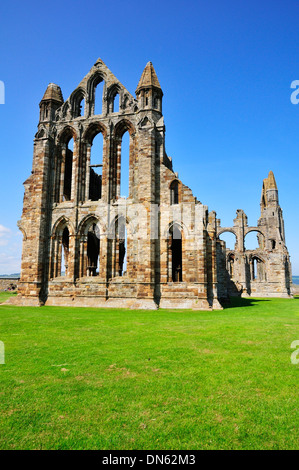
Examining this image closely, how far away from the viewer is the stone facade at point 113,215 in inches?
743

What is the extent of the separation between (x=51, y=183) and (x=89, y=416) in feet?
68.2

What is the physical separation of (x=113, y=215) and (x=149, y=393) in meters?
16.4

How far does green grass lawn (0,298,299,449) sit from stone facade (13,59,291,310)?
9.68m

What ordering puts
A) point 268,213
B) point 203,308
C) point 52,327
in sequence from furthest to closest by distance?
point 268,213, point 203,308, point 52,327

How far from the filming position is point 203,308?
17.6m

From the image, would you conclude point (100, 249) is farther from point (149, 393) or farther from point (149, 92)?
point (149, 393)

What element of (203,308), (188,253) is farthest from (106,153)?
(203,308)

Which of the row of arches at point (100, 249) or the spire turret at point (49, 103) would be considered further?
the spire turret at point (49, 103)

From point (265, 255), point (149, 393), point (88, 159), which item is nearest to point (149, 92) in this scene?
point (88, 159)

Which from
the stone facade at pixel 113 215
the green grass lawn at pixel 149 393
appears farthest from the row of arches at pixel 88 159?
the green grass lawn at pixel 149 393

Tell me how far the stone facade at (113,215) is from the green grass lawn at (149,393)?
9.68 meters

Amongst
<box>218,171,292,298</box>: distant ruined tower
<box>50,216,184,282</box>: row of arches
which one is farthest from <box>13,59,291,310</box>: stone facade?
<box>218,171,292,298</box>: distant ruined tower

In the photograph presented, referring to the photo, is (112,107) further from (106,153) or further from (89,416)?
(89,416)

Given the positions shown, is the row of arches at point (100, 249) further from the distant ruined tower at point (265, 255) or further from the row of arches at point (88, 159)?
the distant ruined tower at point (265, 255)
